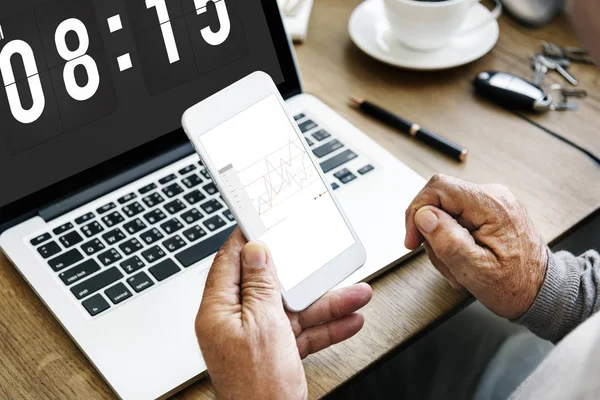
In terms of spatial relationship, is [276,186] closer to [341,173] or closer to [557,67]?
[341,173]

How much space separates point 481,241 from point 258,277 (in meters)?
0.24

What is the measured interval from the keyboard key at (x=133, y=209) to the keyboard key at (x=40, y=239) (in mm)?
82

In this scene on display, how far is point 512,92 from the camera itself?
0.88m

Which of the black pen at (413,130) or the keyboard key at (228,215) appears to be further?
the black pen at (413,130)

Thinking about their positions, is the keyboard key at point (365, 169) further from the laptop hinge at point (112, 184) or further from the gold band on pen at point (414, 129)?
the laptop hinge at point (112, 184)

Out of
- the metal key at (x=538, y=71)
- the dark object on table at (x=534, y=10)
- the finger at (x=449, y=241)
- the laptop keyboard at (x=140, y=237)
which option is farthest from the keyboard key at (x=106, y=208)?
the dark object on table at (x=534, y=10)

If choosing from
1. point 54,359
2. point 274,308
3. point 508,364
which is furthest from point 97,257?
point 508,364

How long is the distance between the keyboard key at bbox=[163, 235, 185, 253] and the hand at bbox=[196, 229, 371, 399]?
0.11 meters

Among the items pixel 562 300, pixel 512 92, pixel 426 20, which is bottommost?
pixel 562 300

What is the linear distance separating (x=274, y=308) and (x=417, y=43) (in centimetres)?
52

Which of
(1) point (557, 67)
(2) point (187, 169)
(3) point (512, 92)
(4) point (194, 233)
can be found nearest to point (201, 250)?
(4) point (194, 233)

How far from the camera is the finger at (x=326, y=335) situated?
61 cm

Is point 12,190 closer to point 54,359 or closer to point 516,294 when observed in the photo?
point 54,359

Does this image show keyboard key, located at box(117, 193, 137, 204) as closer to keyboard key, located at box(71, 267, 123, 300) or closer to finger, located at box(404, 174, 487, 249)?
keyboard key, located at box(71, 267, 123, 300)
